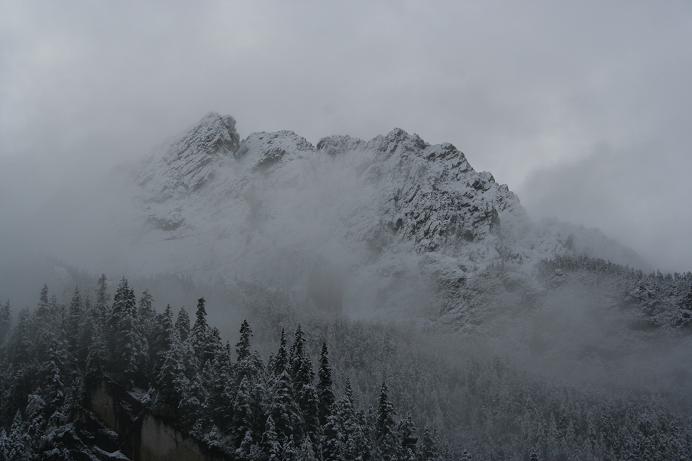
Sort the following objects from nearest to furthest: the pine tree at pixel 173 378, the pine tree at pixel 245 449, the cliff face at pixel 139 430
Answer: the pine tree at pixel 245 449 → the cliff face at pixel 139 430 → the pine tree at pixel 173 378

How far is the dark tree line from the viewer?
7856 cm

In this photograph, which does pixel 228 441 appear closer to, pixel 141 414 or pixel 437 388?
pixel 141 414

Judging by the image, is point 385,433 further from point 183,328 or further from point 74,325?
point 74,325

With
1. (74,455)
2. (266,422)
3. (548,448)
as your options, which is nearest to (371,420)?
(266,422)

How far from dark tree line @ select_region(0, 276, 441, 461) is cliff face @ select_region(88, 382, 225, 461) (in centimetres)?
103

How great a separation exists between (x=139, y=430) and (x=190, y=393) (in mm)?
7022

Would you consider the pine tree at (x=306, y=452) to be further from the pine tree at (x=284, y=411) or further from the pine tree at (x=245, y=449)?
the pine tree at (x=245, y=449)

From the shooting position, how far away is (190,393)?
82.1m

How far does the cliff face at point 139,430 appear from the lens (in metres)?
81.3

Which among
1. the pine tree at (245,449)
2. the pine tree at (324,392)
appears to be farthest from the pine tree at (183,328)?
the pine tree at (245,449)

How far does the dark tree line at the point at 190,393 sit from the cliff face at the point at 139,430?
3.36ft

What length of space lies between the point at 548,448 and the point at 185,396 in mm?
105626

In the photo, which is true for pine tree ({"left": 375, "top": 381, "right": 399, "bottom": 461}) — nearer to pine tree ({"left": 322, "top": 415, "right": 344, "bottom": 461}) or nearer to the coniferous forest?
the coniferous forest

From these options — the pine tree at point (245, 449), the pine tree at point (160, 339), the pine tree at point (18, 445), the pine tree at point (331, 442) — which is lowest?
the pine tree at point (18, 445)
